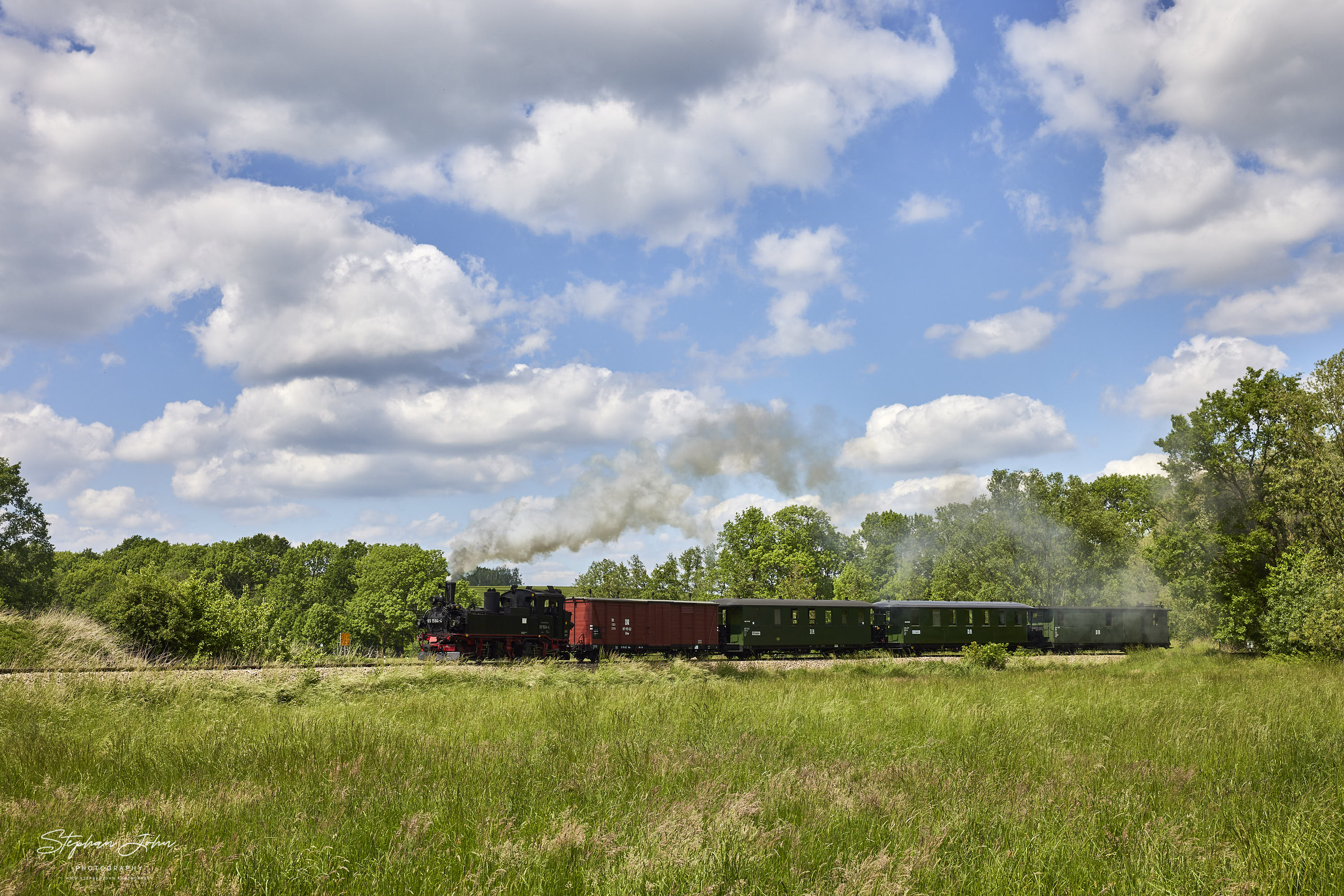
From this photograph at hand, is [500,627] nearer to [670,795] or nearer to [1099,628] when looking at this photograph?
[670,795]

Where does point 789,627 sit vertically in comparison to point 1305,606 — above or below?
below

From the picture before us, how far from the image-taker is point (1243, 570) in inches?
1513

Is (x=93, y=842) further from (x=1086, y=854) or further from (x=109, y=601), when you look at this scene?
(x=109, y=601)

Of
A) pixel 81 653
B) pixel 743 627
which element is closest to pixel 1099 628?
pixel 743 627

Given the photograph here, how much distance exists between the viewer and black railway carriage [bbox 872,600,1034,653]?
41.3 m

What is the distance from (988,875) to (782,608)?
33519mm

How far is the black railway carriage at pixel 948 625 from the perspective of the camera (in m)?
41.3

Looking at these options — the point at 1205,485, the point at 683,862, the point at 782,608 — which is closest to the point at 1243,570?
the point at 1205,485

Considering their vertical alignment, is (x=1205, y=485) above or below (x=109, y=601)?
above

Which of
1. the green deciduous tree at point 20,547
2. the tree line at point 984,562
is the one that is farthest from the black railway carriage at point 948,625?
the green deciduous tree at point 20,547

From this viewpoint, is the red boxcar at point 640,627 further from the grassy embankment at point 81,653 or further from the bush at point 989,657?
the bush at point 989,657

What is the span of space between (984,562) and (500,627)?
1965 inches

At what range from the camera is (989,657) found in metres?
29.6

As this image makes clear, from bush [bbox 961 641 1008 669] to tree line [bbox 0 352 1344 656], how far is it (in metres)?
13.9
